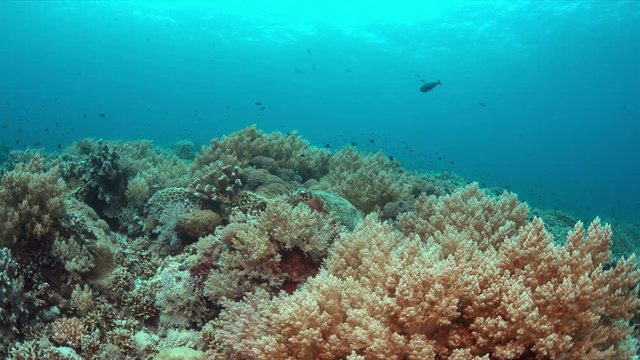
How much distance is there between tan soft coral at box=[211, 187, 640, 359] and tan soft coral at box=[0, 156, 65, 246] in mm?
3591

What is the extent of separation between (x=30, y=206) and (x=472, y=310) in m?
6.05

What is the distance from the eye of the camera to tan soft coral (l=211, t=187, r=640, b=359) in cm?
306

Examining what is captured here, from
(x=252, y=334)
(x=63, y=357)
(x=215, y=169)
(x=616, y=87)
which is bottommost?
(x=63, y=357)

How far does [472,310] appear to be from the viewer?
326 centimetres

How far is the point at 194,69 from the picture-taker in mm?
114625

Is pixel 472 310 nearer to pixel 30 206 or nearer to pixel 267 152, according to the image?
Answer: pixel 30 206

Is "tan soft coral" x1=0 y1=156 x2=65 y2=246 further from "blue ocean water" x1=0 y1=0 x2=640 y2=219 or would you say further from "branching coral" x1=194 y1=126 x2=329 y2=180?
"blue ocean water" x1=0 y1=0 x2=640 y2=219

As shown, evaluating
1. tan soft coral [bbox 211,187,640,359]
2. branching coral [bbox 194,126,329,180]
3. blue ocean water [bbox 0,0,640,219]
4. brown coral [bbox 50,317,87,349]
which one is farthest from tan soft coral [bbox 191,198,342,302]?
blue ocean water [bbox 0,0,640,219]

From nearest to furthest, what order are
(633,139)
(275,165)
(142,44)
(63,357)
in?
(63,357), (275,165), (142,44), (633,139)

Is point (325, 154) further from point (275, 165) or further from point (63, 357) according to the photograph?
point (63, 357)

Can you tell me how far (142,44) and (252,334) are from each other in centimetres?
11373

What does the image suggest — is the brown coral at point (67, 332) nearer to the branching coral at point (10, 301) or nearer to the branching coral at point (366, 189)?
the branching coral at point (10, 301)

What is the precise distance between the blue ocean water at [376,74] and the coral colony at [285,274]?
1108 cm

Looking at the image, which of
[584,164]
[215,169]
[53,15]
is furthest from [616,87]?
[53,15]
